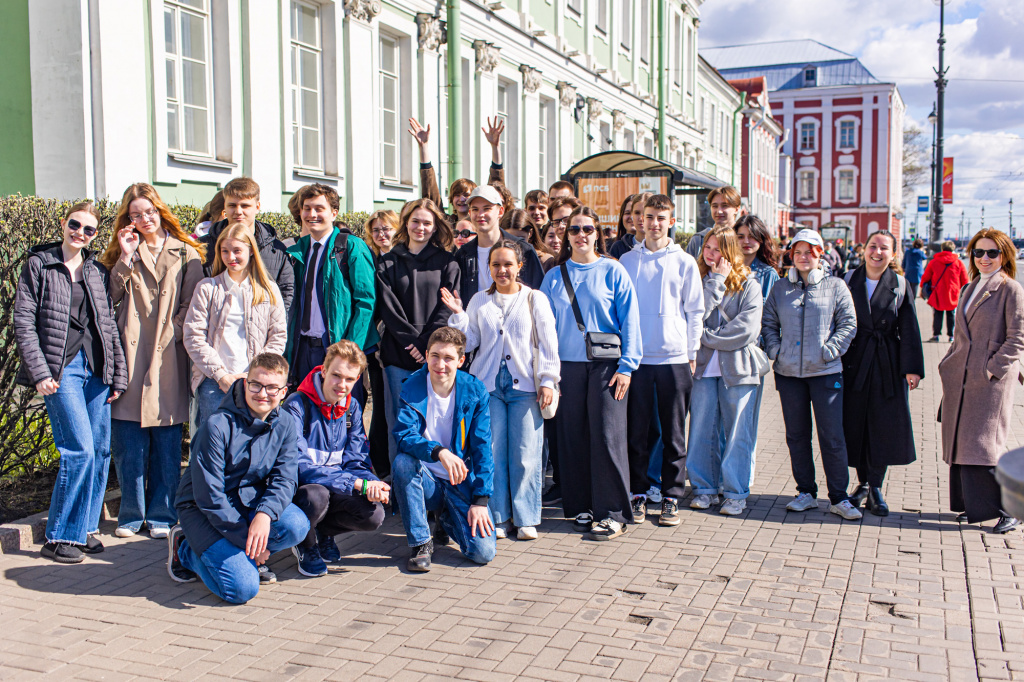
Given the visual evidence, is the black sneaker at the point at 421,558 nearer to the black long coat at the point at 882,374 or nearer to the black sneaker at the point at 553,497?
the black sneaker at the point at 553,497

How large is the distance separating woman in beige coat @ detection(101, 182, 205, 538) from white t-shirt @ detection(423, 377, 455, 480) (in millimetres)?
1627

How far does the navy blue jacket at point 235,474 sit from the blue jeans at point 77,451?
754 mm

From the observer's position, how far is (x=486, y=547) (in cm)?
547

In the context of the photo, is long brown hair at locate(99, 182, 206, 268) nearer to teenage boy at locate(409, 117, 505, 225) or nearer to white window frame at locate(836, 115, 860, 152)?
teenage boy at locate(409, 117, 505, 225)

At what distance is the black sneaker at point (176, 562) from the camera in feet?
16.7

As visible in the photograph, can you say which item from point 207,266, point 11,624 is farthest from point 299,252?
point 11,624

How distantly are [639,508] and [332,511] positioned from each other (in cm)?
220

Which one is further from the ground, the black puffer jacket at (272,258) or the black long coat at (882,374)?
the black puffer jacket at (272,258)

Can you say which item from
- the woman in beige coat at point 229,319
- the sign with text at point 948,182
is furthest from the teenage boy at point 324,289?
the sign with text at point 948,182

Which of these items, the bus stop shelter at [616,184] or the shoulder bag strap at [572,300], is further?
the bus stop shelter at [616,184]

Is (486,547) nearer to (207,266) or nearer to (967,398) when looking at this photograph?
(207,266)

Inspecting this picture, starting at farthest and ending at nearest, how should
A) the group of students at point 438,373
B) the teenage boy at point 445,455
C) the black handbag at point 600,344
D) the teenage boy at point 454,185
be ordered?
the teenage boy at point 454,185 → the black handbag at point 600,344 → the teenage boy at point 445,455 → the group of students at point 438,373

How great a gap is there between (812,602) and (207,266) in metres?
4.20

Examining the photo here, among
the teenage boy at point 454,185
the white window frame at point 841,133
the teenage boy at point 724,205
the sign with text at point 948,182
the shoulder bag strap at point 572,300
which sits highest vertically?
the white window frame at point 841,133
